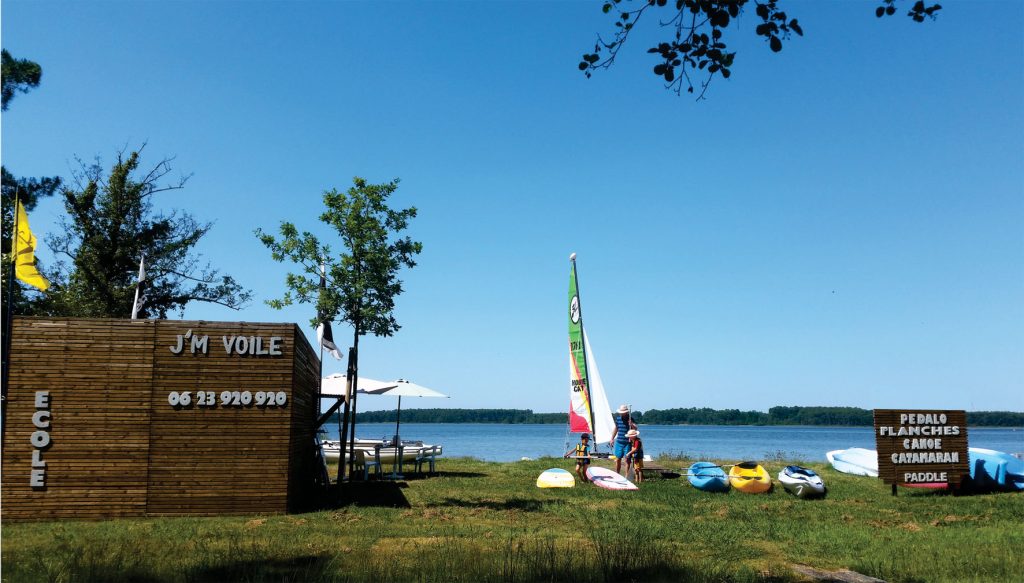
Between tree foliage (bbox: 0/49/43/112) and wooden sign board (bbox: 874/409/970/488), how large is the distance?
992 inches

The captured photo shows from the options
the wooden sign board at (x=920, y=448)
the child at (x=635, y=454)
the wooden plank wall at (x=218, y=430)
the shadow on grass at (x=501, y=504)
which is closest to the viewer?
the wooden plank wall at (x=218, y=430)

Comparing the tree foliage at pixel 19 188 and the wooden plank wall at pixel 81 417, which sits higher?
the tree foliage at pixel 19 188

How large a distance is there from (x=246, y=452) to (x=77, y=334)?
136 inches

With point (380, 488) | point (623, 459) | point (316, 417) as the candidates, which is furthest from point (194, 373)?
point (623, 459)

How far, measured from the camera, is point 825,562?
32.0 ft

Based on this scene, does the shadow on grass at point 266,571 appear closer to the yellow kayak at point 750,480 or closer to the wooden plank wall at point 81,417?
the wooden plank wall at point 81,417

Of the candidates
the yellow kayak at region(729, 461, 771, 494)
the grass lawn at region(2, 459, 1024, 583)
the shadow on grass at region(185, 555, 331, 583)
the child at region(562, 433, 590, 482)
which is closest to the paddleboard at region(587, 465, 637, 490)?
the child at region(562, 433, 590, 482)

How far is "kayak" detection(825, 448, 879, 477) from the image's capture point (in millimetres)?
24281

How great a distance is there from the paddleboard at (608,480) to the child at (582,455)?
0.46 meters

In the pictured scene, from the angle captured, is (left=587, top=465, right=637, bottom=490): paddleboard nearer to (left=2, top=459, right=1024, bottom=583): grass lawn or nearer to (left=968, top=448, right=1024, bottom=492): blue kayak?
(left=2, top=459, right=1024, bottom=583): grass lawn

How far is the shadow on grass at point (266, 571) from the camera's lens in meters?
7.88

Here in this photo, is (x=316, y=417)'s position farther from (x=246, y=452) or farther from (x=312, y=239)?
(x=312, y=239)

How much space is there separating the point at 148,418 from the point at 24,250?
477cm

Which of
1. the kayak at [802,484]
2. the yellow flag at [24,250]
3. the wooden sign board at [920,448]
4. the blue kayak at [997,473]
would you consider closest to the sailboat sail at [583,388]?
the kayak at [802,484]
